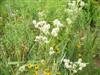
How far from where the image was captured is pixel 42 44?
3.06 meters

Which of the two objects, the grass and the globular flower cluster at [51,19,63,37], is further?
the grass

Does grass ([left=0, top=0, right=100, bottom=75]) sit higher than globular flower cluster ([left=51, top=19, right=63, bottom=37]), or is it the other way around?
globular flower cluster ([left=51, top=19, right=63, bottom=37])

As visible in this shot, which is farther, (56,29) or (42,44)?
(42,44)

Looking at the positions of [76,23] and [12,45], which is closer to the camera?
[12,45]

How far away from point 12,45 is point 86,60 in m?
0.77

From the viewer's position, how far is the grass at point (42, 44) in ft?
10.8

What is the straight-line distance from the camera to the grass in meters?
3.28

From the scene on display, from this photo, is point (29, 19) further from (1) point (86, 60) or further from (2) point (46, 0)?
(1) point (86, 60)

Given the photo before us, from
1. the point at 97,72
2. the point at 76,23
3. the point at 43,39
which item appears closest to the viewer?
the point at 43,39

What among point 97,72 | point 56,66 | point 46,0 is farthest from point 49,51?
point 46,0

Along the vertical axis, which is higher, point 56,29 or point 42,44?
point 56,29

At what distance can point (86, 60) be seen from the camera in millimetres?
3553

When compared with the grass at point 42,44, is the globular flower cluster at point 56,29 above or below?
above

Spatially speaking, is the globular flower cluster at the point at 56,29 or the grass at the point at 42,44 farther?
the grass at the point at 42,44
